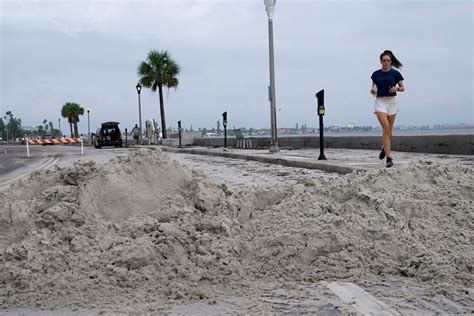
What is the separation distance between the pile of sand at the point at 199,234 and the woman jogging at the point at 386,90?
4.31 meters

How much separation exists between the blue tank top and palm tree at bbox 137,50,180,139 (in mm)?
41890

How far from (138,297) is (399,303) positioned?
1676mm

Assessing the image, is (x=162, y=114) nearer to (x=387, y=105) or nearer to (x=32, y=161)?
(x=32, y=161)

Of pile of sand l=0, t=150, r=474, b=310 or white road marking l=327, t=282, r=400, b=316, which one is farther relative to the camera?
pile of sand l=0, t=150, r=474, b=310

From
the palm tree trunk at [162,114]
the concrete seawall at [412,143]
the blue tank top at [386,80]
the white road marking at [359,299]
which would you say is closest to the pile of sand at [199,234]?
the white road marking at [359,299]

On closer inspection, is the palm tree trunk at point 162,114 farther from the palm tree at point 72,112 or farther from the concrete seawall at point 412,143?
the palm tree at point 72,112

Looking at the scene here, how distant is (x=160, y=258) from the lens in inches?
152

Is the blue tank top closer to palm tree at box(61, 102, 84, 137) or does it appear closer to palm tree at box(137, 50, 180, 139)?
palm tree at box(137, 50, 180, 139)

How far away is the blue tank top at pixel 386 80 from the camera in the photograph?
9391 mm

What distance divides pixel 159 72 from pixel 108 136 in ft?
35.7

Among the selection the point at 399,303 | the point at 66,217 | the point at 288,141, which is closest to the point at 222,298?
the point at 399,303

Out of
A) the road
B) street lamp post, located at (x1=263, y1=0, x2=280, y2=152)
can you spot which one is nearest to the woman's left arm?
the road

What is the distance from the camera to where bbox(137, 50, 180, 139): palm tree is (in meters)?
50.5

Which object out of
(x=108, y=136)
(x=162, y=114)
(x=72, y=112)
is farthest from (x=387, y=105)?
(x=72, y=112)
